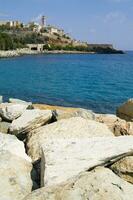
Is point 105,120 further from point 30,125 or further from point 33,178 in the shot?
point 33,178

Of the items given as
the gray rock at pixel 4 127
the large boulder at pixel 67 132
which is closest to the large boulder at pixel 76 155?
the large boulder at pixel 67 132

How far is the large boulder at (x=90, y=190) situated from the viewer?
5.27m

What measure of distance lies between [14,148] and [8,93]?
24610 millimetres

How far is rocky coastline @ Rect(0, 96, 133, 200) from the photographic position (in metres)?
5.39

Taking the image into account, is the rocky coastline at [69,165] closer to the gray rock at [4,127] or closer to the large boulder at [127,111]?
the gray rock at [4,127]

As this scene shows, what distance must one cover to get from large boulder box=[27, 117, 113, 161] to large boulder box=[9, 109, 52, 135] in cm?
103

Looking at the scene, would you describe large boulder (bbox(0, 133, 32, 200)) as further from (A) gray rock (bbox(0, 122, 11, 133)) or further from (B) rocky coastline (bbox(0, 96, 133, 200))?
(A) gray rock (bbox(0, 122, 11, 133))

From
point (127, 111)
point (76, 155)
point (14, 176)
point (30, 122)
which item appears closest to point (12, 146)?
point (14, 176)

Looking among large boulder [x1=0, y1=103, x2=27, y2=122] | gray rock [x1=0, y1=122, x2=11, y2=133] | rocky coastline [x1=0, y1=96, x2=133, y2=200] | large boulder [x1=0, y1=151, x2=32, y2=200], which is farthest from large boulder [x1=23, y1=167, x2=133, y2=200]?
large boulder [x1=0, y1=103, x2=27, y2=122]

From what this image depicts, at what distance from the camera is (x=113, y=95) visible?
113 feet

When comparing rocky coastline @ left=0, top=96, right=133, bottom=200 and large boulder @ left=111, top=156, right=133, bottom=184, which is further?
large boulder @ left=111, top=156, right=133, bottom=184

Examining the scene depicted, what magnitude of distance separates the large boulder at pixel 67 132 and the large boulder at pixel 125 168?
1952 mm

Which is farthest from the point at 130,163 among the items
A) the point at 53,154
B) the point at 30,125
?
the point at 30,125

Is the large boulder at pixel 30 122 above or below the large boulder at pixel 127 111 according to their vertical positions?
above
